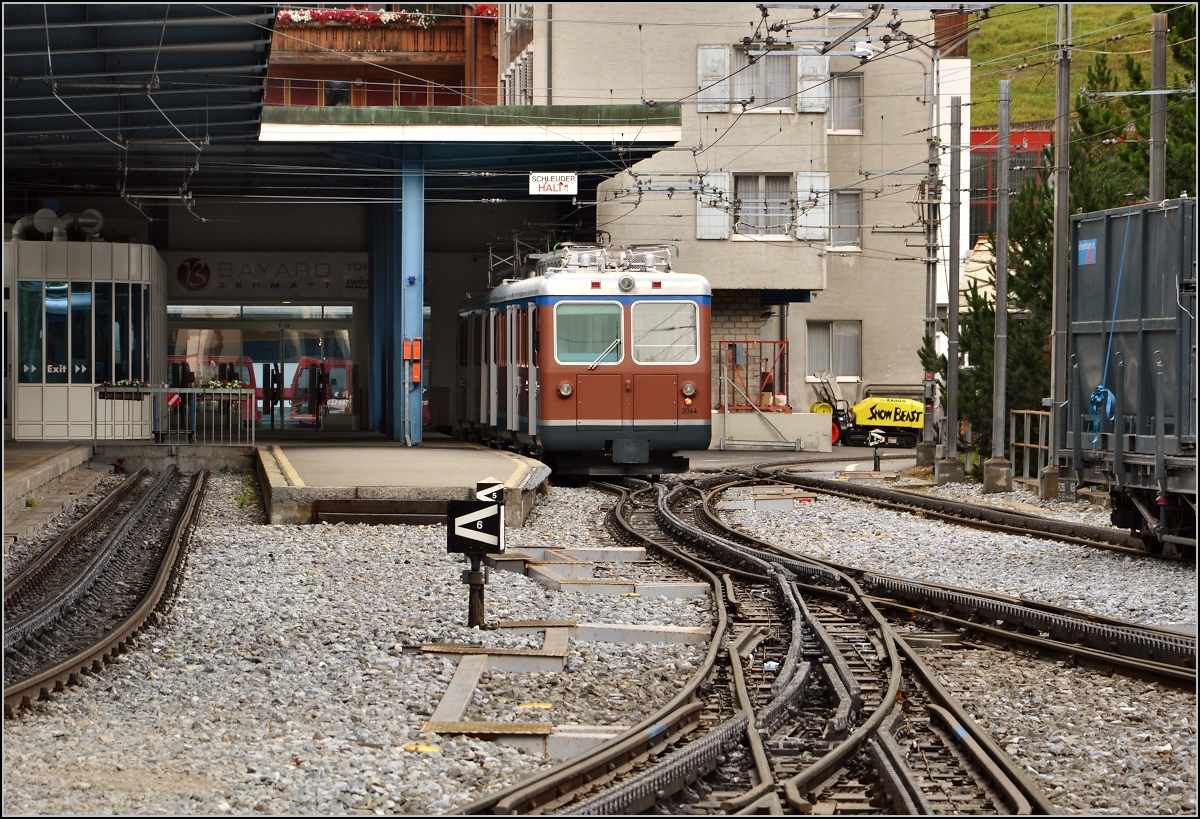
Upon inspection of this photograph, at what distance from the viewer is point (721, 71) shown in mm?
37156

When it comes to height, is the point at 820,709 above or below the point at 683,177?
below

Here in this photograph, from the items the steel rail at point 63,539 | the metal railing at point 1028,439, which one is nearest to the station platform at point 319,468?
the steel rail at point 63,539

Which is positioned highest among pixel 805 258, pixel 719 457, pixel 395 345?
pixel 805 258

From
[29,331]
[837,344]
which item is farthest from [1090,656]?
[837,344]

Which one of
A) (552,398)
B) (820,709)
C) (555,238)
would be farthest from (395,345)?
(820,709)

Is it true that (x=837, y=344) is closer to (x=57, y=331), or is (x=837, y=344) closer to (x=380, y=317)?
(x=380, y=317)

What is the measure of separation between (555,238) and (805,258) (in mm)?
6584

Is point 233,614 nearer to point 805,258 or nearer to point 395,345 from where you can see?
point 395,345

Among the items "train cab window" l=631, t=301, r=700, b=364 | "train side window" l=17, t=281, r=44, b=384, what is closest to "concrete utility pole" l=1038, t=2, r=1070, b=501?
"train cab window" l=631, t=301, r=700, b=364

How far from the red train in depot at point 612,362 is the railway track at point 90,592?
536 cm

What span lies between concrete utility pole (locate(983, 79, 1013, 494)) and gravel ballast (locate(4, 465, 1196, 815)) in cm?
805

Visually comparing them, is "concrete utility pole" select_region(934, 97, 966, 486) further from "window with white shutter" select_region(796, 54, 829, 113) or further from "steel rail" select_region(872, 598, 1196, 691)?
"steel rail" select_region(872, 598, 1196, 691)

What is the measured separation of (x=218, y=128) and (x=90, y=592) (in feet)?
49.1

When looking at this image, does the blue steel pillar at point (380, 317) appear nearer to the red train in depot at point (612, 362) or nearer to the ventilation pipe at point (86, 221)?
the ventilation pipe at point (86, 221)
